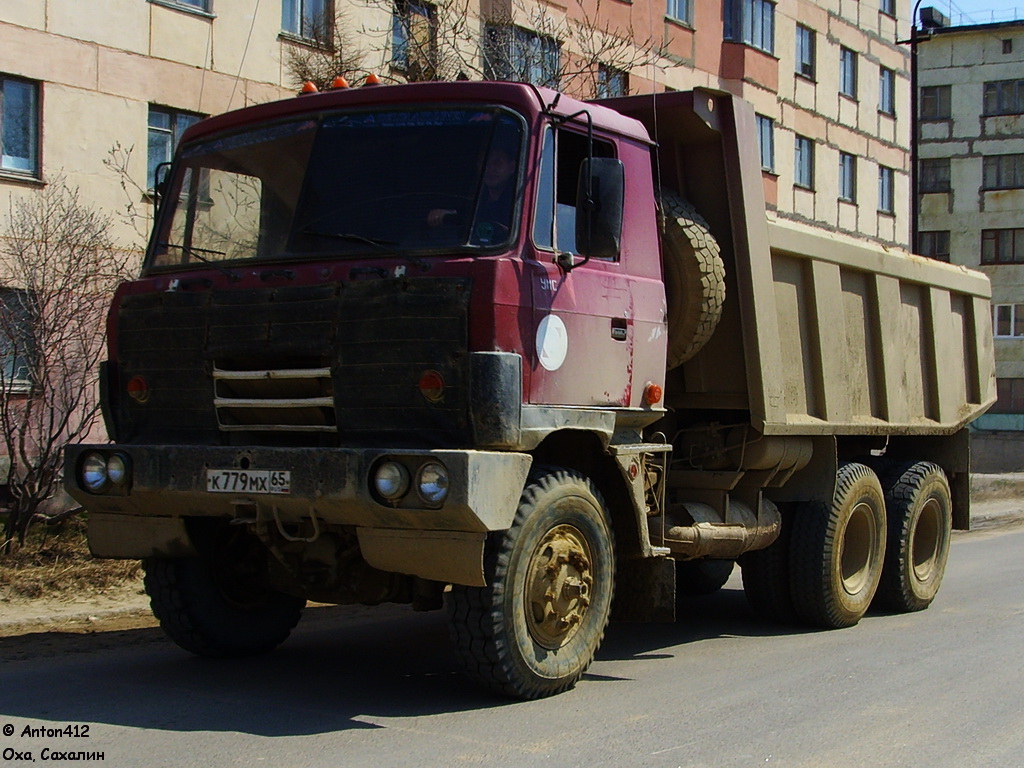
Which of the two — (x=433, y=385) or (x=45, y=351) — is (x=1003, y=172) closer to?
(x=45, y=351)

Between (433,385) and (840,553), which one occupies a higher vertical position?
(433,385)

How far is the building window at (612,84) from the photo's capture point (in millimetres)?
15823

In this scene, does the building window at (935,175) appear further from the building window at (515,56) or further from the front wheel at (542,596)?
the front wheel at (542,596)

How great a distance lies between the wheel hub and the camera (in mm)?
6129

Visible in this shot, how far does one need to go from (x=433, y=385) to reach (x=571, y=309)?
0.90 meters

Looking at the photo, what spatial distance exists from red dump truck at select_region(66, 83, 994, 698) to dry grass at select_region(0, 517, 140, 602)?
10.00 ft

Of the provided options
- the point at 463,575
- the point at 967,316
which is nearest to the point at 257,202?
the point at 463,575

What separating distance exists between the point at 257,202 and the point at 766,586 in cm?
448

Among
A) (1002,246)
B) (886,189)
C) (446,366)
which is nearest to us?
(446,366)

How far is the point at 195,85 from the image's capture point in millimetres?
17391

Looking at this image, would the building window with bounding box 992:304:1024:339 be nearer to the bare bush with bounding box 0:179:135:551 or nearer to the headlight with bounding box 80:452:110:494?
the bare bush with bounding box 0:179:135:551

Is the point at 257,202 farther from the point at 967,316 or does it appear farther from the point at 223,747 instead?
the point at 967,316

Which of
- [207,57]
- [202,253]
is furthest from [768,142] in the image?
[202,253]

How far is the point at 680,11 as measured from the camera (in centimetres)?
2667
